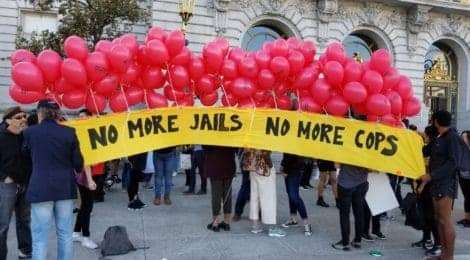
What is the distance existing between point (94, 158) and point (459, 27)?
80.2 feet

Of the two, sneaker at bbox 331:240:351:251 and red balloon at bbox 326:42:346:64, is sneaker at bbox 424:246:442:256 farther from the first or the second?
red balloon at bbox 326:42:346:64

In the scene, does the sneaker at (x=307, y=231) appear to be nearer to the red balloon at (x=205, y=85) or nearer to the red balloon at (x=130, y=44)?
the red balloon at (x=205, y=85)

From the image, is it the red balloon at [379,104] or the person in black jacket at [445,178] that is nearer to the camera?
the person in black jacket at [445,178]

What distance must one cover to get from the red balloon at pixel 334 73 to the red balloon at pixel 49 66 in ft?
11.9

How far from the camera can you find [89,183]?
6.03 meters

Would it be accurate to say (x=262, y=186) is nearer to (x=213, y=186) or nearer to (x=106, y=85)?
(x=213, y=186)

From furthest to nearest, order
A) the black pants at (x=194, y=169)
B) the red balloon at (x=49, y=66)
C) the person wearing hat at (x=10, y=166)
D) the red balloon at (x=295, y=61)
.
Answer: the black pants at (x=194, y=169) → the red balloon at (x=295, y=61) → the red balloon at (x=49, y=66) → the person wearing hat at (x=10, y=166)

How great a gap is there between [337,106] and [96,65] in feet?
11.1

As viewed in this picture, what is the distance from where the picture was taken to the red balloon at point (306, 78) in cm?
705

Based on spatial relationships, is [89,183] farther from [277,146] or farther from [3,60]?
[3,60]

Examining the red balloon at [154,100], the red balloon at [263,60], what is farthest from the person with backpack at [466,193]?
the red balloon at [154,100]

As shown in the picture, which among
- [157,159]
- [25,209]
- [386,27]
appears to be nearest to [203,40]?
[386,27]

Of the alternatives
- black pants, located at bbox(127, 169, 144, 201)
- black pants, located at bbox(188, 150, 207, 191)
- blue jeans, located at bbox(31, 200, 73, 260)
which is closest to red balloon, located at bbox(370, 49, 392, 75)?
blue jeans, located at bbox(31, 200, 73, 260)

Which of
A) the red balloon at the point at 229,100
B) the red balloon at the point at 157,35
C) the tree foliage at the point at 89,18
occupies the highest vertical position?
the tree foliage at the point at 89,18
